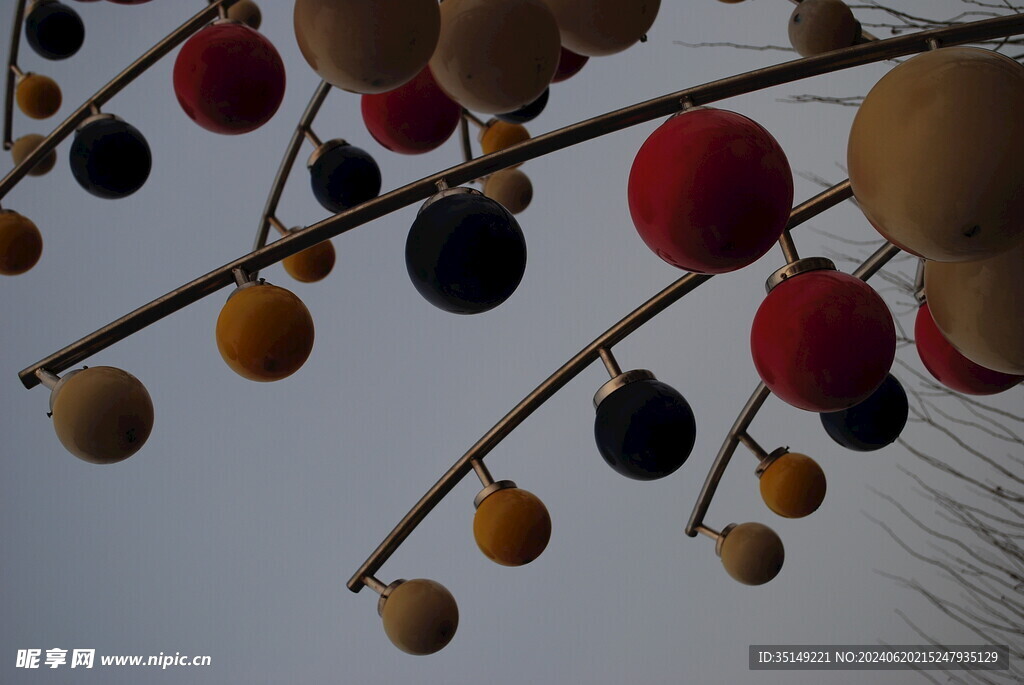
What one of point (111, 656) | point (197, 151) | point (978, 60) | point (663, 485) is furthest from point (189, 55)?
point (111, 656)

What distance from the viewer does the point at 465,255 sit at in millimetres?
683

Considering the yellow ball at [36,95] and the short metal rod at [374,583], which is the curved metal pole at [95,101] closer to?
the yellow ball at [36,95]

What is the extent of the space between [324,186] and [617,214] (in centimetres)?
305

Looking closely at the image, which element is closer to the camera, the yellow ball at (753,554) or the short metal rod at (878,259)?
the short metal rod at (878,259)

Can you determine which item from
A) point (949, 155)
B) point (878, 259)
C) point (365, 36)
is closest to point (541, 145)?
point (365, 36)

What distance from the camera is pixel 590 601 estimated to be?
3.99m

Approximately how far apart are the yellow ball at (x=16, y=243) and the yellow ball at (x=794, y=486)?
107 centimetres

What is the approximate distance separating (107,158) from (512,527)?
2.17 feet

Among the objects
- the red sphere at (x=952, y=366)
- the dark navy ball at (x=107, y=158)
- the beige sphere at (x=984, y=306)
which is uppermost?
the dark navy ball at (x=107, y=158)

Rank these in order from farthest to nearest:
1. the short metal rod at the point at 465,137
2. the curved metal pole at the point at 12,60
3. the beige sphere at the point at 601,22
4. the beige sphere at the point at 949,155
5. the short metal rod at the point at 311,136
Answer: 1. the curved metal pole at the point at 12,60
2. the short metal rod at the point at 465,137
3. the short metal rod at the point at 311,136
4. the beige sphere at the point at 601,22
5. the beige sphere at the point at 949,155

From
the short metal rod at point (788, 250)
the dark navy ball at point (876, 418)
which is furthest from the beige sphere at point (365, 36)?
the dark navy ball at point (876, 418)

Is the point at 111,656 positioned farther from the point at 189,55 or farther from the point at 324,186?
the point at 189,55

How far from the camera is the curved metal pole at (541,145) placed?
0.75 metres

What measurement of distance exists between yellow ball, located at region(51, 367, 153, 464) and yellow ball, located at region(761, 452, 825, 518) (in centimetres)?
89
